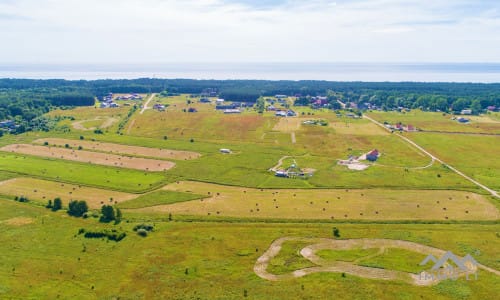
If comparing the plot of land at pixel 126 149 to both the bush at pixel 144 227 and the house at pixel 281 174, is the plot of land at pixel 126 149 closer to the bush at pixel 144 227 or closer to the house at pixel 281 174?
the house at pixel 281 174

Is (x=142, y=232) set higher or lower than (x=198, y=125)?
lower

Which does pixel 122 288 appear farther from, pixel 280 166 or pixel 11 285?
pixel 280 166

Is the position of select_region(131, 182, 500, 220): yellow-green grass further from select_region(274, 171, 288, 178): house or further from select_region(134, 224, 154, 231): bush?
select_region(274, 171, 288, 178): house

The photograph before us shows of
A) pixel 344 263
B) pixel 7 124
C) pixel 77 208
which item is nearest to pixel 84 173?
pixel 77 208

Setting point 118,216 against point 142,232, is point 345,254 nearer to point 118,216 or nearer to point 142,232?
point 142,232

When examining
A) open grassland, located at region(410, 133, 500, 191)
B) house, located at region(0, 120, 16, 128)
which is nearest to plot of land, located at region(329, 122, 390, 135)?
open grassland, located at region(410, 133, 500, 191)

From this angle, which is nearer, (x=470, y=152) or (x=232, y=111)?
(x=470, y=152)
